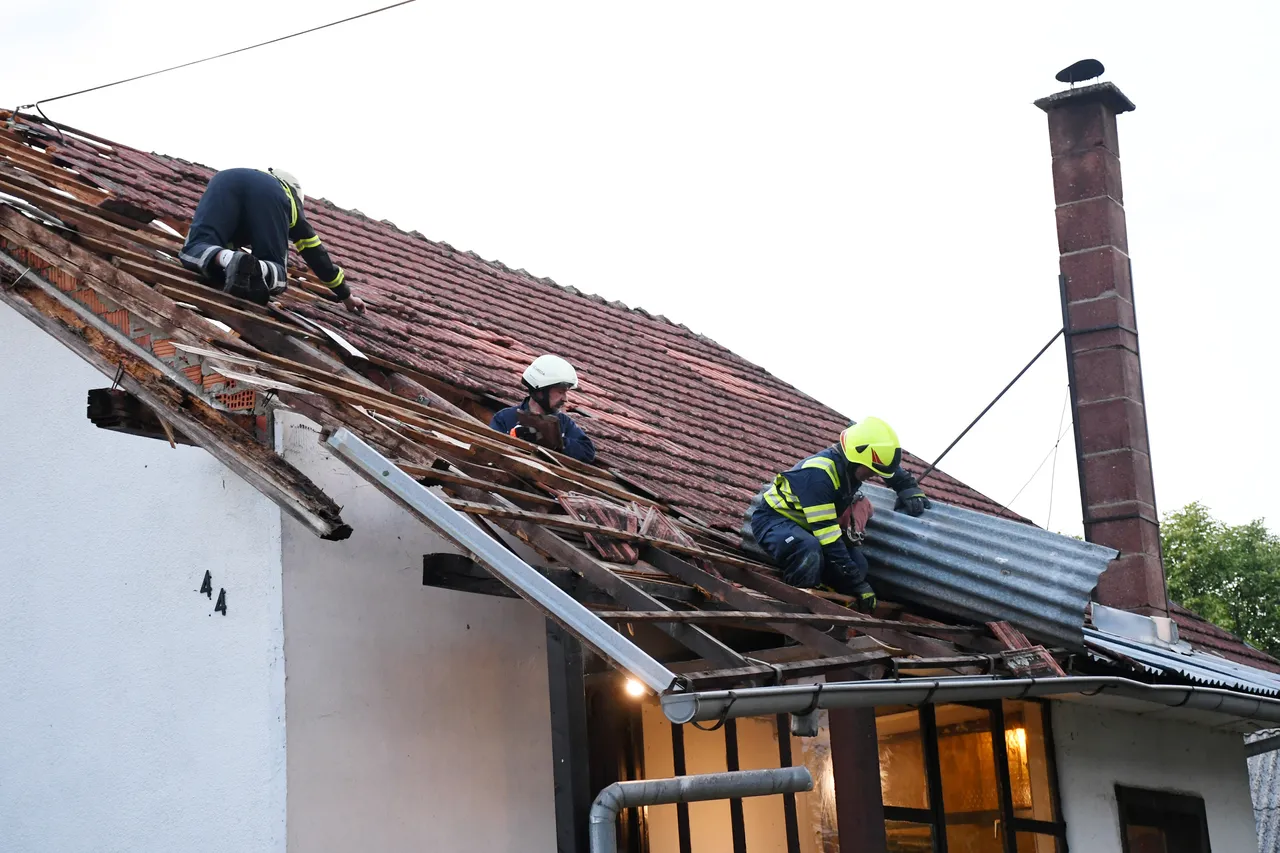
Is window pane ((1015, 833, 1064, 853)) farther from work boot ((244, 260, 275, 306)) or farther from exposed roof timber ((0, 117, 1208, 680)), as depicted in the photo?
work boot ((244, 260, 275, 306))

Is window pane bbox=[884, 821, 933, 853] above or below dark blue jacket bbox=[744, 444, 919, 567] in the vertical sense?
below

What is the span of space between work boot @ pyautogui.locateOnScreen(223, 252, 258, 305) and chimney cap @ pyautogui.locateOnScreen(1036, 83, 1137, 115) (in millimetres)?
6822

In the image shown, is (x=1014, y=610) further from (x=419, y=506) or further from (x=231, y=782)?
(x=231, y=782)

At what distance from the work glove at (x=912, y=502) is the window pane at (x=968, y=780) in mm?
1455

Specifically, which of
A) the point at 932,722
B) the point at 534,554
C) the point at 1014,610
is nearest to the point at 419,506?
the point at 534,554

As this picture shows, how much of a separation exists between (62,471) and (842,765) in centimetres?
381

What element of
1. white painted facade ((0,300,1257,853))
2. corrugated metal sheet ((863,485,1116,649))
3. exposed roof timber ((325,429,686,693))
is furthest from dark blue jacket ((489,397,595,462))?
exposed roof timber ((325,429,686,693))

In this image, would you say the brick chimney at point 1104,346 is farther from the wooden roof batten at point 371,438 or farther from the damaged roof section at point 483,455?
the wooden roof batten at point 371,438

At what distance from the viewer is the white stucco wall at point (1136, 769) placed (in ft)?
26.9

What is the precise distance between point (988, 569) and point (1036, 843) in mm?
2502

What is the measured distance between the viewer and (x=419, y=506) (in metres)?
4.88

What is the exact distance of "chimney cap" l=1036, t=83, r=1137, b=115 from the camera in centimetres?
1087

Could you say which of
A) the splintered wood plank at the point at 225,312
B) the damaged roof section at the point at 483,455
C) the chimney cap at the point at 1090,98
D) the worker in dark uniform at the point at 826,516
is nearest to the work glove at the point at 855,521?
the worker in dark uniform at the point at 826,516

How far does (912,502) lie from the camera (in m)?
7.14
